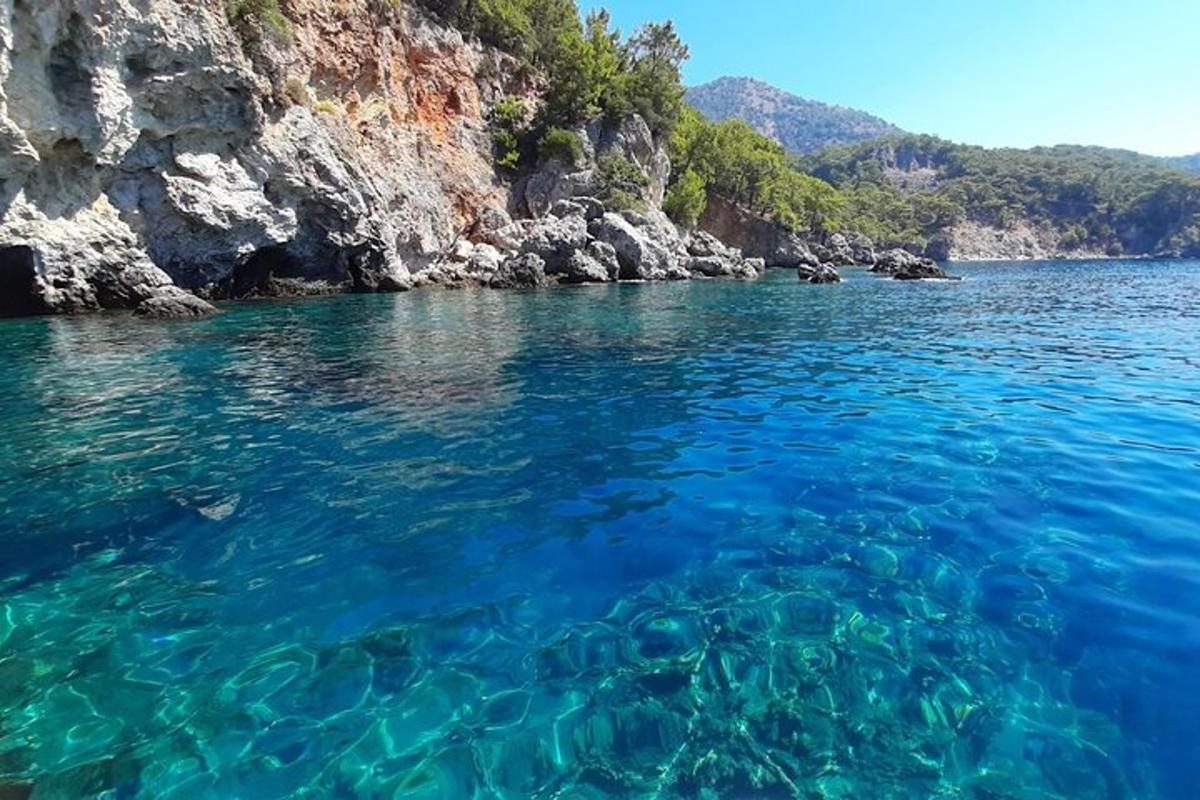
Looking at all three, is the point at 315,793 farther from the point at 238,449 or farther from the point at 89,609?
the point at 238,449

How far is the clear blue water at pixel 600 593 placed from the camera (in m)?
3.46

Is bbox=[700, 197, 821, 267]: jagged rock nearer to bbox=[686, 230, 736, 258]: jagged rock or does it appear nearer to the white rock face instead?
bbox=[686, 230, 736, 258]: jagged rock

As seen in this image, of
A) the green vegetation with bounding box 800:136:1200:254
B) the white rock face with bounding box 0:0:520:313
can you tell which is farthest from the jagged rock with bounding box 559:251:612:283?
the green vegetation with bounding box 800:136:1200:254

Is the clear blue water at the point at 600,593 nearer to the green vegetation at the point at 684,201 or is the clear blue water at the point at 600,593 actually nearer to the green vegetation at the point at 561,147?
the green vegetation at the point at 561,147

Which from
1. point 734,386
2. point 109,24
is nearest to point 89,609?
point 734,386

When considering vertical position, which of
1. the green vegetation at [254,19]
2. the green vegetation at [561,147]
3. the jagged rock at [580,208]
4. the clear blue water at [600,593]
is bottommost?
the clear blue water at [600,593]

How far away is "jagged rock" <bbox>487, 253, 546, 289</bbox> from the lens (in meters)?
39.6

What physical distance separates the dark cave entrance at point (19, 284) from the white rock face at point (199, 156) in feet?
0.17

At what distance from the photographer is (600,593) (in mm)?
5035

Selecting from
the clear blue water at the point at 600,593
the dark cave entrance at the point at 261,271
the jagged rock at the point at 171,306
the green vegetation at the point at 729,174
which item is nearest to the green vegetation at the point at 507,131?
the green vegetation at the point at 729,174

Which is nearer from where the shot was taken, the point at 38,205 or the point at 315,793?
the point at 315,793

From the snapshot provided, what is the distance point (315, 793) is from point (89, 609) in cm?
295

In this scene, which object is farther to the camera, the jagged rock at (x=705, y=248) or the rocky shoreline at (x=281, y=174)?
the jagged rock at (x=705, y=248)

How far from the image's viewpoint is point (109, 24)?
22.9 meters
